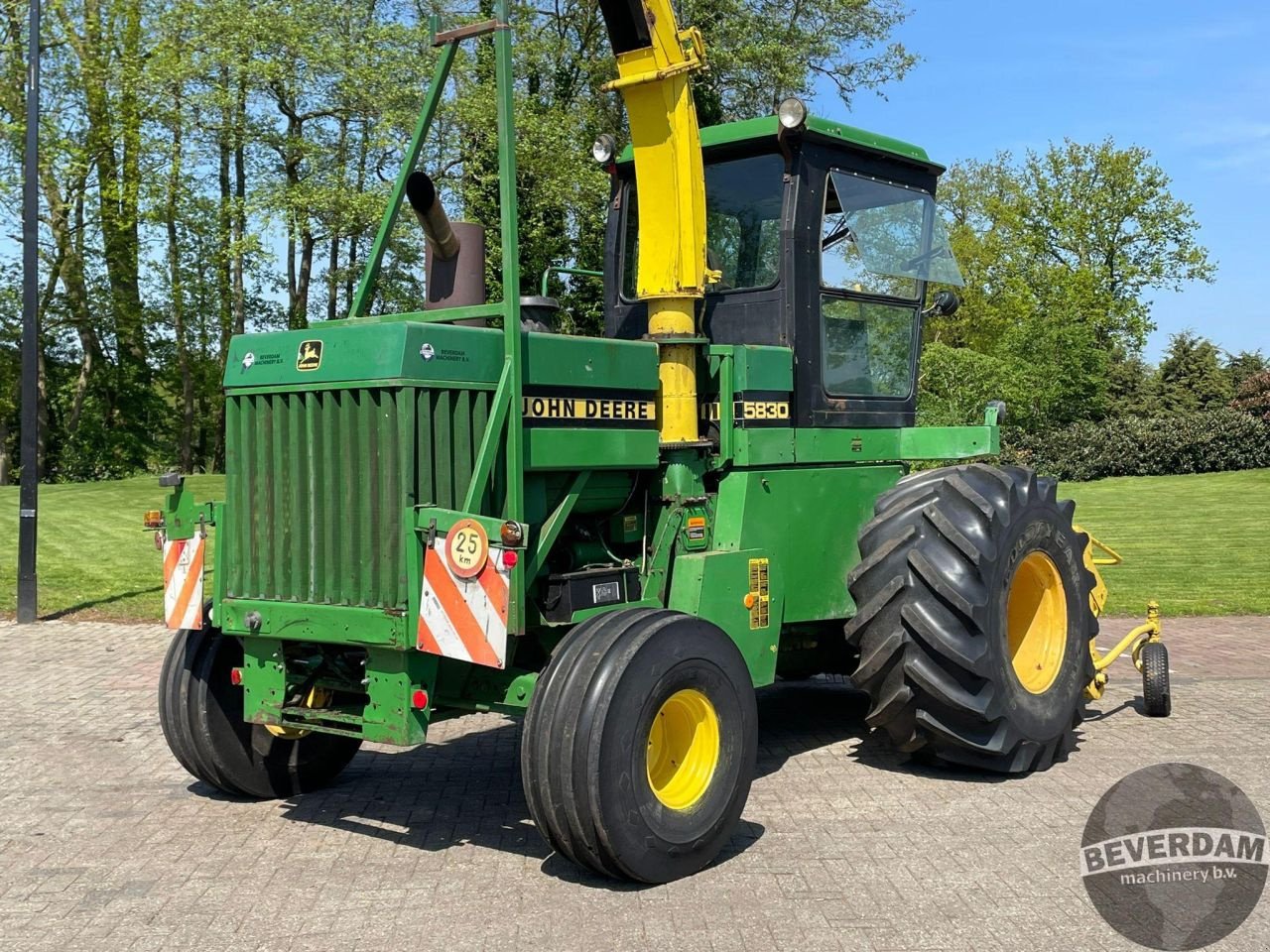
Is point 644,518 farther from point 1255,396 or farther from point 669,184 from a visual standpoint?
point 1255,396

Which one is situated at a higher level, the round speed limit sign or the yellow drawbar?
the yellow drawbar

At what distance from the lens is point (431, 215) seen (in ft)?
18.0

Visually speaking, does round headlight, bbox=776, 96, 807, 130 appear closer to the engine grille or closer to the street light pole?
the engine grille

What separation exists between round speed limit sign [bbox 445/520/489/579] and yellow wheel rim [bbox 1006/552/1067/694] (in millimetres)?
3096

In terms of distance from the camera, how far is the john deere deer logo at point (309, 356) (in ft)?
17.1

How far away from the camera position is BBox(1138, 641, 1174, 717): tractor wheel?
7652 mm

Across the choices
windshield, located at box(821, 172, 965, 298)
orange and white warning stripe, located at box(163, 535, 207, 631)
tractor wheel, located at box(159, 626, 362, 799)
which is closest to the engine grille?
orange and white warning stripe, located at box(163, 535, 207, 631)

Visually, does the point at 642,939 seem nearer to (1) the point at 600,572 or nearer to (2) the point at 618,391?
(1) the point at 600,572

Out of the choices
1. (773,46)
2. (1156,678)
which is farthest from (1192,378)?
(1156,678)

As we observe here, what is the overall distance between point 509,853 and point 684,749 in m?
0.82

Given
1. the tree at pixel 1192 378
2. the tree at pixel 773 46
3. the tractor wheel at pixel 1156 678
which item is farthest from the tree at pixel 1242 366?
the tractor wheel at pixel 1156 678

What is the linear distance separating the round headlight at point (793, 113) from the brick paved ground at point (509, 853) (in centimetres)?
317

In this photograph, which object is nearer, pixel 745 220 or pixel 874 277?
pixel 745 220

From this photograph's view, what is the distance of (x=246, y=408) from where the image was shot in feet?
18.1
